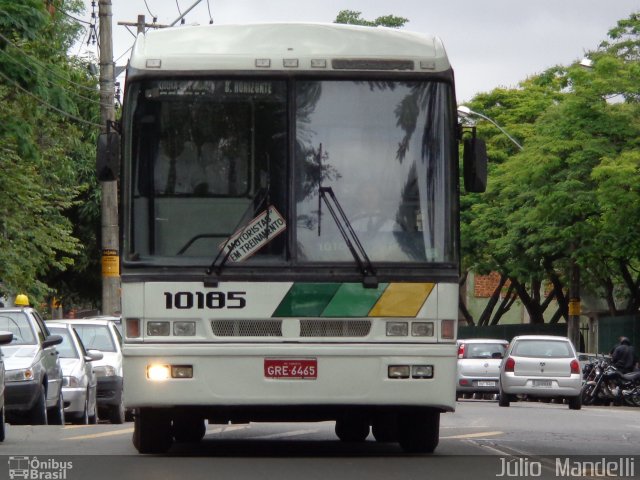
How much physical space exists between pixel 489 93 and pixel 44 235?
100 feet

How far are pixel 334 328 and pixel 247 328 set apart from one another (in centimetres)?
67

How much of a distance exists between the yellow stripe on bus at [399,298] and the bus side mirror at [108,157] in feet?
7.43

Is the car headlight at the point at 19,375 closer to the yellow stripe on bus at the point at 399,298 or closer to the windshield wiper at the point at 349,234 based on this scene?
the windshield wiper at the point at 349,234

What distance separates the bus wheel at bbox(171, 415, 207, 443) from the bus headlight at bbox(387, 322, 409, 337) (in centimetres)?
292

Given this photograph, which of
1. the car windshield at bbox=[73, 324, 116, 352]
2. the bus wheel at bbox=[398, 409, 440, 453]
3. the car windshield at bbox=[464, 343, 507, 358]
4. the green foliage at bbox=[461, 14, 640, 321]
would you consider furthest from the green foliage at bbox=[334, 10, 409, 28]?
the bus wheel at bbox=[398, 409, 440, 453]

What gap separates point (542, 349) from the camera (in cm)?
3359

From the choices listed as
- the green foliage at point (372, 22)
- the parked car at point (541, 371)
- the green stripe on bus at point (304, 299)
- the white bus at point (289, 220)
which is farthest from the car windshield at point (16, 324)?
the green foliage at point (372, 22)

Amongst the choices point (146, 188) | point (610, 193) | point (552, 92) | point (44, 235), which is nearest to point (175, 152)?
point (146, 188)

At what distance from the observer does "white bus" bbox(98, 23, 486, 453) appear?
1275cm

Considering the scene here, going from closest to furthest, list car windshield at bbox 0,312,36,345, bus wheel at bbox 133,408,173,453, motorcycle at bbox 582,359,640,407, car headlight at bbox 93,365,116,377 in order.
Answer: bus wheel at bbox 133,408,173,453, car windshield at bbox 0,312,36,345, car headlight at bbox 93,365,116,377, motorcycle at bbox 582,359,640,407

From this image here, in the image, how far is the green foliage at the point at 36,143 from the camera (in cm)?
2675

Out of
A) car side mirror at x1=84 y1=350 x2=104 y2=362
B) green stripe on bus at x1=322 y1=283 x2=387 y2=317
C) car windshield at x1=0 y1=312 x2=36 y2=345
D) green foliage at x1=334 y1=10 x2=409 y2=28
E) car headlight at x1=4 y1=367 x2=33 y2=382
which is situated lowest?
car headlight at x1=4 y1=367 x2=33 y2=382

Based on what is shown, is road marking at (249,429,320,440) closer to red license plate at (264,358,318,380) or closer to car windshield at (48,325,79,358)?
red license plate at (264,358,318,380)

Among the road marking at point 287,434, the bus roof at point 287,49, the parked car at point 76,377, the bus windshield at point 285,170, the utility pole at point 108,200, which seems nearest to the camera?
the bus windshield at point 285,170
